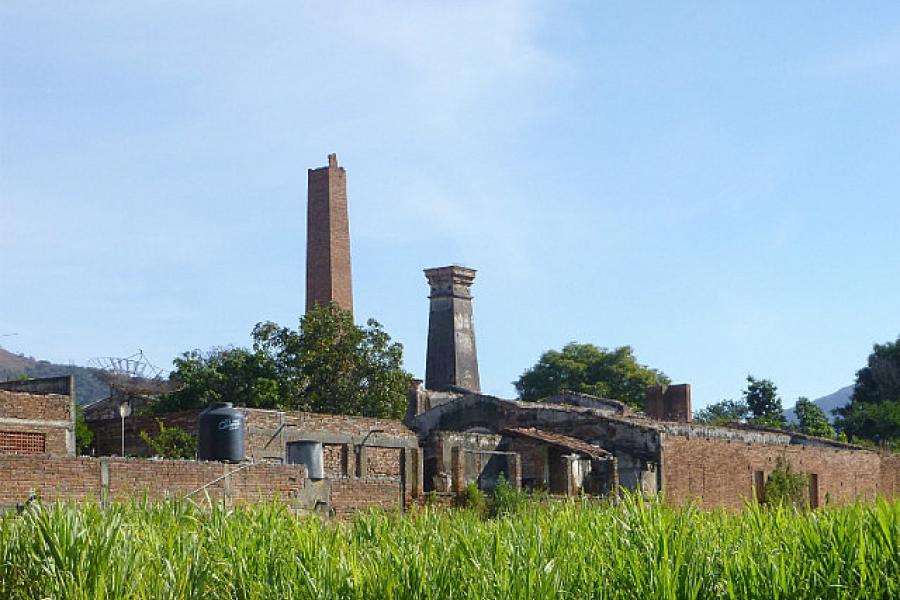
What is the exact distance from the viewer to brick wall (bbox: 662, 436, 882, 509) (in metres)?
30.0

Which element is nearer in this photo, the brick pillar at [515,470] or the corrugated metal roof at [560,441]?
the brick pillar at [515,470]

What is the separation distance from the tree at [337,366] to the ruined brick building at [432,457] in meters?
1.03

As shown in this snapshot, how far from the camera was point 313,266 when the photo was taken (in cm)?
4772

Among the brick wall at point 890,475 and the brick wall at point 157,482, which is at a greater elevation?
the brick wall at point 157,482

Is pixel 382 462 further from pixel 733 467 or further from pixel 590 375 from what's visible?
pixel 590 375

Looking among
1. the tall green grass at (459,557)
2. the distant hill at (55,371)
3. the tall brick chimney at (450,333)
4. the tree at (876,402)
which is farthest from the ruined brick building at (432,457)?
the distant hill at (55,371)

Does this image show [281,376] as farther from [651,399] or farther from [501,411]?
[651,399]

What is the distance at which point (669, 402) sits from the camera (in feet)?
143

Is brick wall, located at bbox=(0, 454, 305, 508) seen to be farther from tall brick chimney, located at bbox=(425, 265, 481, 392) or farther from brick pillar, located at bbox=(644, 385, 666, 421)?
tall brick chimney, located at bbox=(425, 265, 481, 392)

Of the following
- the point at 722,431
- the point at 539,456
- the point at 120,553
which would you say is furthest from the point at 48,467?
the point at 722,431

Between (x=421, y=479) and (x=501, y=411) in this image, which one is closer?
(x=421, y=479)

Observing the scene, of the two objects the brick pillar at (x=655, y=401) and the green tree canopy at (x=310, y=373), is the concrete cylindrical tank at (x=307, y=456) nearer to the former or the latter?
the green tree canopy at (x=310, y=373)

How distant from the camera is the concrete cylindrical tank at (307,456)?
23.4 m

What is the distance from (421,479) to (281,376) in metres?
12.7
